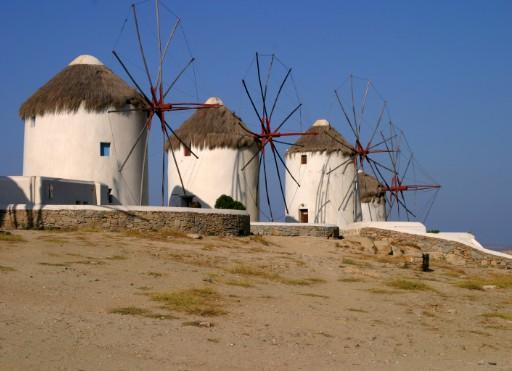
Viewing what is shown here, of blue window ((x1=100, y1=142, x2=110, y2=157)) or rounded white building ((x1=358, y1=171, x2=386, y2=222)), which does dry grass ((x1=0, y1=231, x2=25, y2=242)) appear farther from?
rounded white building ((x1=358, y1=171, x2=386, y2=222))

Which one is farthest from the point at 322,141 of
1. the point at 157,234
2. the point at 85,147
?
the point at 157,234

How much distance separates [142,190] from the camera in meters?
27.9

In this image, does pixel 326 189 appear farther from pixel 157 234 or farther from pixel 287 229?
pixel 157 234

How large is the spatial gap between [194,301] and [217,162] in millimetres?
21045

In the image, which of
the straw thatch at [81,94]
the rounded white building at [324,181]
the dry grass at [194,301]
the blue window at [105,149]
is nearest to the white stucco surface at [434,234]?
the rounded white building at [324,181]

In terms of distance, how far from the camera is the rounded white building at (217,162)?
109 ft

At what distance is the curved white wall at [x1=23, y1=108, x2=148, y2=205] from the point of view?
2678 centimetres

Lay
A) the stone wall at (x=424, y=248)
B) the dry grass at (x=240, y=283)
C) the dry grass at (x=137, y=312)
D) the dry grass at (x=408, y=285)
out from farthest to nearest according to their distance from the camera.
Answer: the stone wall at (x=424, y=248) → the dry grass at (x=408, y=285) → the dry grass at (x=240, y=283) → the dry grass at (x=137, y=312)

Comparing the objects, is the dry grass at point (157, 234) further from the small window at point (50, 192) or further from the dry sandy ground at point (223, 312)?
the small window at point (50, 192)

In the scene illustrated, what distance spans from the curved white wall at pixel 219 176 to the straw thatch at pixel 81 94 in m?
6.23

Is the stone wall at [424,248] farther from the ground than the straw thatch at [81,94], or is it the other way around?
the straw thatch at [81,94]

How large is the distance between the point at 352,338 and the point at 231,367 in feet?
9.62

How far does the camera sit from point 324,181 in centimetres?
3750

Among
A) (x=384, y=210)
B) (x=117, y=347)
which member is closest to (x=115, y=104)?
(x=117, y=347)
